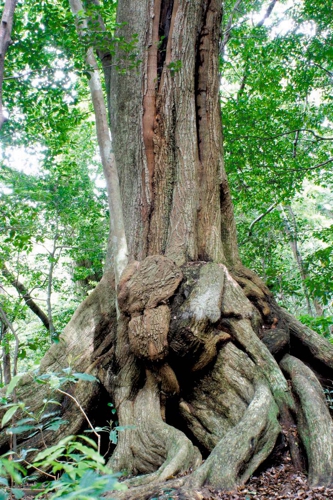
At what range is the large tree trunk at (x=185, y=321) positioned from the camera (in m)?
3.02

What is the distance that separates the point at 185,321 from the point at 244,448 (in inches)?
43.5

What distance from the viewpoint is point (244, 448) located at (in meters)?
2.75

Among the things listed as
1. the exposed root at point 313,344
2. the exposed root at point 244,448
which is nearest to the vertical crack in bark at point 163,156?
the exposed root at point 313,344

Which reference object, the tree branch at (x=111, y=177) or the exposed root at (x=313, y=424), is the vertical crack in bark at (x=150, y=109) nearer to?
the tree branch at (x=111, y=177)

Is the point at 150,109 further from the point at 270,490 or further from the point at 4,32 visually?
the point at 270,490

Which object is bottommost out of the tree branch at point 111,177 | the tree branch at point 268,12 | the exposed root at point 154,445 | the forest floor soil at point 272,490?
the forest floor soil at point 272,490

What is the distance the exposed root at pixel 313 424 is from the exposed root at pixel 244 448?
0.73 ft

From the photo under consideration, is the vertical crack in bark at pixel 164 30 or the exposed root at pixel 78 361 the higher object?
the vertical crack in bark at pixel 164 30


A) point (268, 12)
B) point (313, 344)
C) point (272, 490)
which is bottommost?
point (272, 490)

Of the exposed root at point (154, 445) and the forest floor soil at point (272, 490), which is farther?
the exposed root at point (154, 445)

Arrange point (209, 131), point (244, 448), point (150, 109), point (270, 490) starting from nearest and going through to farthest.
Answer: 1. point (270, 490)
2. point (244, 448)
3. point (150, 109)
4. point (209, 131)

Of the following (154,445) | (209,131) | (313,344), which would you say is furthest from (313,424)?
(209,131)

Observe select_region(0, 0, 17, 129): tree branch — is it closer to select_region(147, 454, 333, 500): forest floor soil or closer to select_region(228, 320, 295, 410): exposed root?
select_region(228, 320, 295, 410): exposed root

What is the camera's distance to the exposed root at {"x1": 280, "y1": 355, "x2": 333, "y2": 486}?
267 cm
